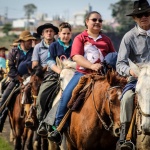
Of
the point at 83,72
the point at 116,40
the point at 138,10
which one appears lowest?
the point at 116,40

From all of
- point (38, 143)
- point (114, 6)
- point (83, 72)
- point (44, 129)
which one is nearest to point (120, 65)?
point (83, 72)

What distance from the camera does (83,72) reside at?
9.62 m

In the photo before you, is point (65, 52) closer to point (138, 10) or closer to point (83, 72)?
point (83, 72)

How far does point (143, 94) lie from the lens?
7.28 meters

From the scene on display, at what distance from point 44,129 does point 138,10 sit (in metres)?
3.71

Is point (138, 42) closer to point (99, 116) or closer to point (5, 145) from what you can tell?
point (99, 116)

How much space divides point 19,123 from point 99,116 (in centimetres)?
530

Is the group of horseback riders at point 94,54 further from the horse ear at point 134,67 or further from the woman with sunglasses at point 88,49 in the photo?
the horse ear at point 134,67

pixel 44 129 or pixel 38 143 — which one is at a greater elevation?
pixel 44 129

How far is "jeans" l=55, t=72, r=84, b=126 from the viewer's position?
376 inches

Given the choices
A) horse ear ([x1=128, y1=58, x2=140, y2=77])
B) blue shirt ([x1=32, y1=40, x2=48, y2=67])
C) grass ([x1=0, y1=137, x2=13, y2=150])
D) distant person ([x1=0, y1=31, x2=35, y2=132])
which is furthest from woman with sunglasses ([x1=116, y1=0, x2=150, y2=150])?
grass ([x1=0, y1=137, x2=13, y2=150])

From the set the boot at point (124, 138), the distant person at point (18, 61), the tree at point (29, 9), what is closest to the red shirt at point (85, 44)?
the boot at point (124, 138)

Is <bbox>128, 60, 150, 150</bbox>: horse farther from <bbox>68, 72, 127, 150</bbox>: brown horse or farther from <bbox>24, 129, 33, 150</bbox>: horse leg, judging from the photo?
<bbox>24, 129, 33, 150</bbox>: horse leg

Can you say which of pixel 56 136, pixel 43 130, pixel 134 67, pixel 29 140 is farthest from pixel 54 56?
pixel 134 67
